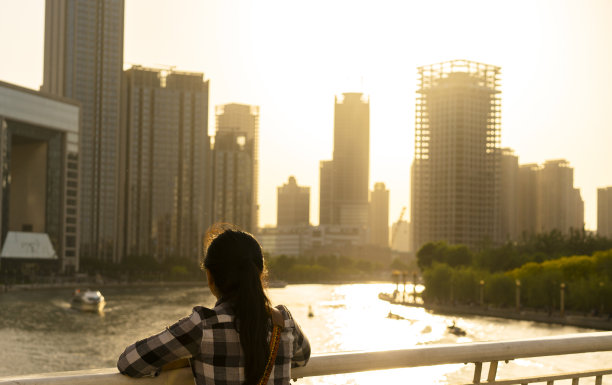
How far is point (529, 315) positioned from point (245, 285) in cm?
7933

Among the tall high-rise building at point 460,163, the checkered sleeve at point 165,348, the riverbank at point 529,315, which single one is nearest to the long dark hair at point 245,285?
the checkered sleeve at point 165,348

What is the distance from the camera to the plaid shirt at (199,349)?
10.4 ft

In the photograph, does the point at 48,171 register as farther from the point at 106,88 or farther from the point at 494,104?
the point at 494,104

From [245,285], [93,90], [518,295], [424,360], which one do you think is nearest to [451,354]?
[424,360]

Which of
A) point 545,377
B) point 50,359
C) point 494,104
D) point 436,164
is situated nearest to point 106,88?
point 436,164

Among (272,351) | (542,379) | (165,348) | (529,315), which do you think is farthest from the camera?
(529,315)

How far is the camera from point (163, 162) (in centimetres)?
16625

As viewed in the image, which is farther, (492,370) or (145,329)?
(145,329)

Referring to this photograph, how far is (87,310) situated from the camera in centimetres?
8400

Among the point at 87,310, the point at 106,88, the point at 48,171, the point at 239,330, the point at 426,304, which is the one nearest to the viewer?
the point at 239,330

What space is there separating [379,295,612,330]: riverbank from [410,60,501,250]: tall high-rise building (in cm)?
9084

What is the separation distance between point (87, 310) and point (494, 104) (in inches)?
5275

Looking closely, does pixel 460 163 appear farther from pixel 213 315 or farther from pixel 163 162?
pixel 213 315

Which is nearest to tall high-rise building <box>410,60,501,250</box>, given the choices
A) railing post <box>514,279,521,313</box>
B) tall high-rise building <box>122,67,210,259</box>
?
tall high-rise building <box>122,67,210,259</box>
